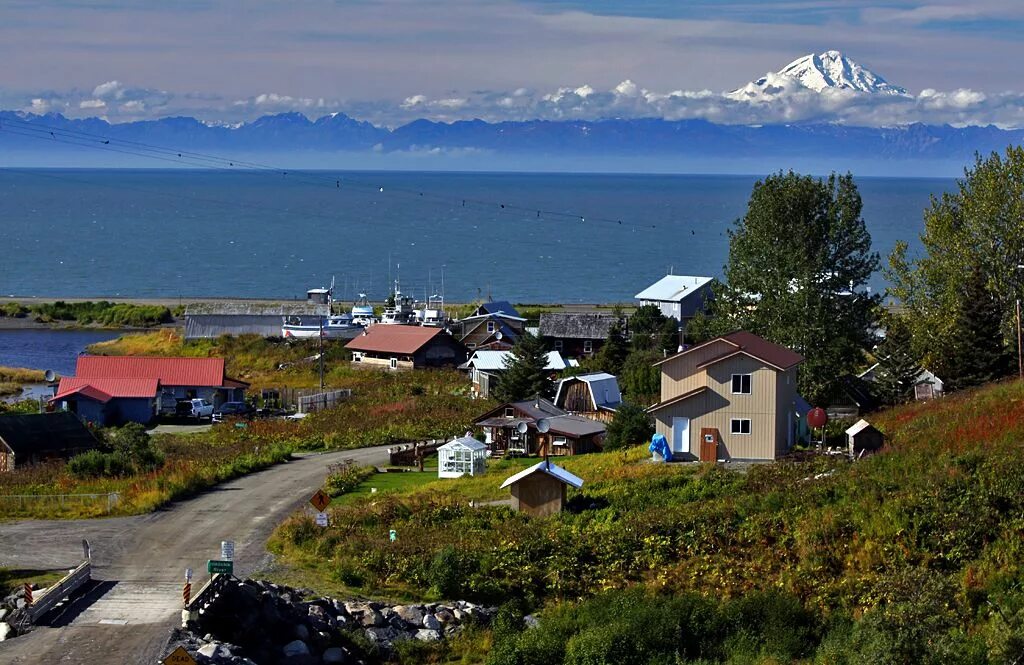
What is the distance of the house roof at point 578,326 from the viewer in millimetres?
67375

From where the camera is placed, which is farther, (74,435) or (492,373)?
(492,373)

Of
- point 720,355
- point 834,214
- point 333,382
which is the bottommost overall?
point 333,382

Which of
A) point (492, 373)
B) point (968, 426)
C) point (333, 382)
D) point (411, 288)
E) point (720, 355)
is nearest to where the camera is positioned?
point (968, 426)

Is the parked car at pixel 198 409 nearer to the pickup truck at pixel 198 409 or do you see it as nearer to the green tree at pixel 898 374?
the pickup truck at pixel 198 409

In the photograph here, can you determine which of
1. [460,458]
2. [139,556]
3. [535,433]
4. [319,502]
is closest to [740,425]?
[460,458]

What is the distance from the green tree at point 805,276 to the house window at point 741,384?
9.27 m

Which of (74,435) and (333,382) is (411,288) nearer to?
(333,382)

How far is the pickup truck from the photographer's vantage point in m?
50.6

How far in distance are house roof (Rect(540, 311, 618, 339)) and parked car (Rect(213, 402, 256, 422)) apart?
20258 millimetres

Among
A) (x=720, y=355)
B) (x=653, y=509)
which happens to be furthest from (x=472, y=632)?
(x=720, y=355)

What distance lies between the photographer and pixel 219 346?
2899 inches

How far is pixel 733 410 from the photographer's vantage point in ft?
109

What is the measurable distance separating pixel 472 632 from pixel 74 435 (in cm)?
1878

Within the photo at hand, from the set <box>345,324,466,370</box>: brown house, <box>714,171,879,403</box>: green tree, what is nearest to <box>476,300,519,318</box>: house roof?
<box>345,324,466,370</box>: brown house
